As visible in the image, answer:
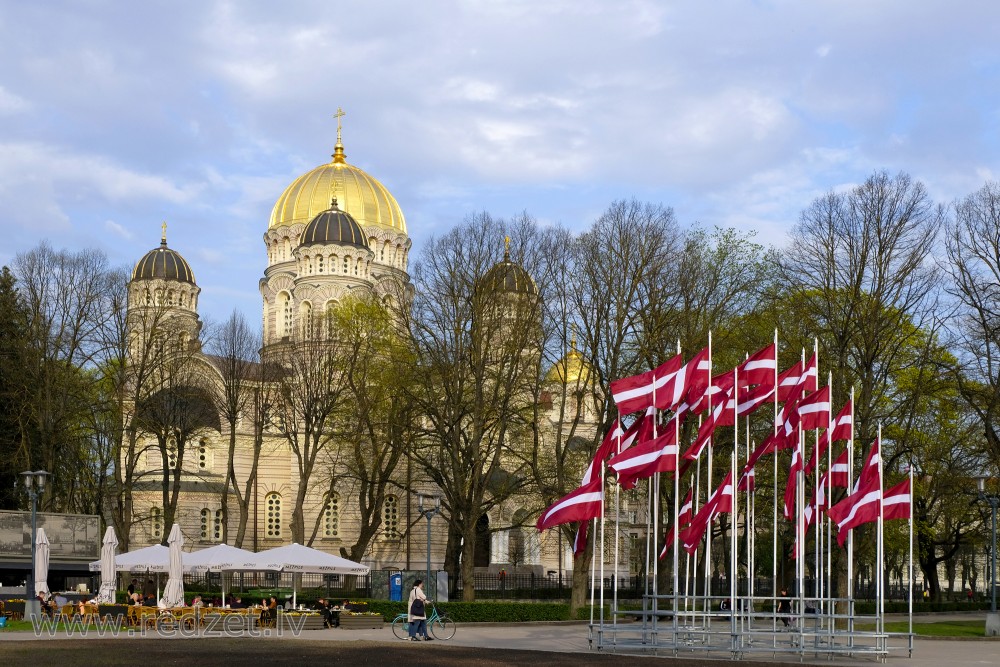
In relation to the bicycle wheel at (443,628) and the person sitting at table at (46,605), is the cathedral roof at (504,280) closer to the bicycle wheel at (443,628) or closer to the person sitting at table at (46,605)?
the bicycle wheel at (443,628)

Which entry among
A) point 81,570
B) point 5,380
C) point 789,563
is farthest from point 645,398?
point 789,563

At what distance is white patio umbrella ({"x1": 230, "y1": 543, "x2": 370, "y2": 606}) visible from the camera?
120 ft

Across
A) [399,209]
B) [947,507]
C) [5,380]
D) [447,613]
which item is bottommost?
[447,613]

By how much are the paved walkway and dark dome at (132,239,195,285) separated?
4705 cm

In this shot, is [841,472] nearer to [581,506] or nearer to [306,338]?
[581,506]

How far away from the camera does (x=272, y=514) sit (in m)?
74.9

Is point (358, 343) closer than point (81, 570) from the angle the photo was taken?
No

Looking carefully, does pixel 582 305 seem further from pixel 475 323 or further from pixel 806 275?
pixel 806 275

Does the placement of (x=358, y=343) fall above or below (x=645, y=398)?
above

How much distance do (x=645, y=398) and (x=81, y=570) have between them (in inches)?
1180

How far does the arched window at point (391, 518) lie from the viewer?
72.2 m

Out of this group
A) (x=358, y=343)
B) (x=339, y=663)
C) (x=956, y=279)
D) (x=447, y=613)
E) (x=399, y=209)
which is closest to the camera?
(x=339, y=663)

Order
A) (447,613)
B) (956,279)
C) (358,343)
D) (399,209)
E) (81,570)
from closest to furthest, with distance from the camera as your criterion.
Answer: (447,613) < (956,279) < (81,570) < (358,343) < (399,209)

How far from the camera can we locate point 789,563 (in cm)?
6369
